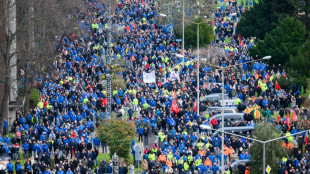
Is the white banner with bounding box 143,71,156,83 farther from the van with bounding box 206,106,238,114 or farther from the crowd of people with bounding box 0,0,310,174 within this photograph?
the van with bounding box 206,106,238,114

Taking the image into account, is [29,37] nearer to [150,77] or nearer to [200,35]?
[150,77]

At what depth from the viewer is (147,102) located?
217 feet

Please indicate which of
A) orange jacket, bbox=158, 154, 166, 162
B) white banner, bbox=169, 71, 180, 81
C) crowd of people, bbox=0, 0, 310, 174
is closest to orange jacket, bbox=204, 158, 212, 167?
crowd of people, bbox=0, 0, 310, 174

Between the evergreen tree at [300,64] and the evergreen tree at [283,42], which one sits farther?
the evergreen tree at [283,42]

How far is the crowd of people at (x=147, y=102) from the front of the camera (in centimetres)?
5288

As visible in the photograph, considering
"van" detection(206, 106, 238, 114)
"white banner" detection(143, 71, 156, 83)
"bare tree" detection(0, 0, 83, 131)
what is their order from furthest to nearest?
"white banner" detection(143, 71, 156, 83) → "van" detection(206, 106, 238, 114) → "bare tree" detection(0, 0, 83, 131)

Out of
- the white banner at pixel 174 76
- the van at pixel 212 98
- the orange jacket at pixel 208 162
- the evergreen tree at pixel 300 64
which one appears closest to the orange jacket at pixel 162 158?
the orange jacket at pixel 208 162

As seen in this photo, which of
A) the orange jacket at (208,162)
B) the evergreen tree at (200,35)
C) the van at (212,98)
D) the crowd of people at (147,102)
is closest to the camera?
the orange jacket at (208,162)

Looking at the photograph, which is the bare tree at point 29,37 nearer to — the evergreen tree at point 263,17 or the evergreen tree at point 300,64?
the evergreen tree at point 300,64

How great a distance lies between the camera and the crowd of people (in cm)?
5288

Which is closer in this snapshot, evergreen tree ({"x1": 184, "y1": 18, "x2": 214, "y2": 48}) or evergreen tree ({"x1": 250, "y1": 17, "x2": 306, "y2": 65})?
evergreen tree ({"x1": 250, "y1": 17, "x2": 306, "y2": 65})

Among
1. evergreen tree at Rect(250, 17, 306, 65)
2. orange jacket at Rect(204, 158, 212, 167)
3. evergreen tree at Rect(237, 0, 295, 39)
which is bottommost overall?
orange jacket at Rect(204, 158, 212, 167)

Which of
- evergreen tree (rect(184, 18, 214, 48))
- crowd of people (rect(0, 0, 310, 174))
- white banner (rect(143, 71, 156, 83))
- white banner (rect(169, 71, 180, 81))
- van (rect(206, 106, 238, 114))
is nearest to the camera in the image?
crowd of people (rect(0, 0, 310, 174))

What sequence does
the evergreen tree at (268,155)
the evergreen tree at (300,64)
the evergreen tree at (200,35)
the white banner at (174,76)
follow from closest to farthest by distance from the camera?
the evergreen tree at (268,155) < the evergreen tree at (300,64) < the white banner at (174,76) < the evergreen tree at (200,35)
